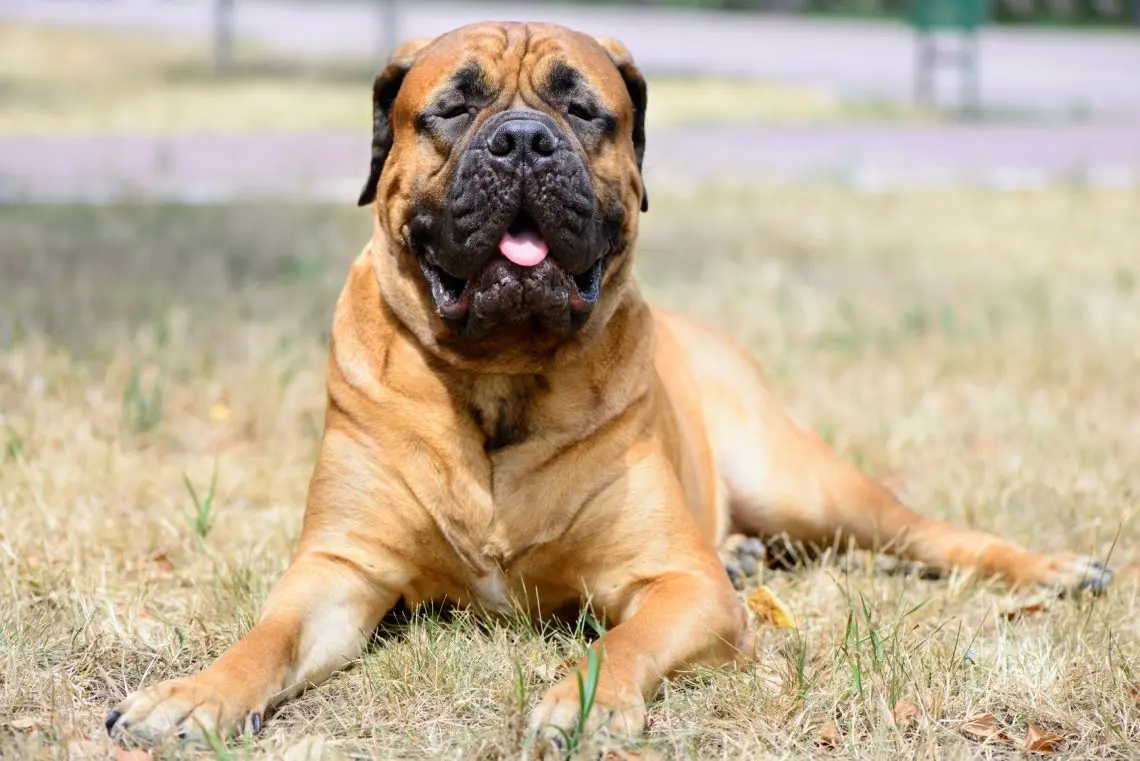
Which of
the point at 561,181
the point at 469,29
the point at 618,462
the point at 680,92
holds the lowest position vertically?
the point at 680,92

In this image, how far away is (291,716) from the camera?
10.3ft

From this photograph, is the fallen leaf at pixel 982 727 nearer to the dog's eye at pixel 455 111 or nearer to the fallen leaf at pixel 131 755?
the fallen leaf at pixel 131 755

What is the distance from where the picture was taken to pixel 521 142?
331cm

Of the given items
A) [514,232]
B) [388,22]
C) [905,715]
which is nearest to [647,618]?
[905,715]

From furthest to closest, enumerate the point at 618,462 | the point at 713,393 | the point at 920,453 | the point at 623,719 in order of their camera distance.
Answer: the point at 920,453, the point at 713,393, the point at 618,462, the point at 623,719

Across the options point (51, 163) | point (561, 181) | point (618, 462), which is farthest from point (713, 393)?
point (51, 163)

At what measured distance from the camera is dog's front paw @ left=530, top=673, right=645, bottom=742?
284 cm

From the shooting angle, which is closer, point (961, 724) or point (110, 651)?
point (961, 724)

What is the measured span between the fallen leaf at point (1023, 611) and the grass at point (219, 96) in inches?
400

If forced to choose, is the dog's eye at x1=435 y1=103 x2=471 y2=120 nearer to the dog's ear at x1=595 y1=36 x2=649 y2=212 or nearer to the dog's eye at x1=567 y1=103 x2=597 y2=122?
the dog's eye at x1=567 y1=103 x2=597 y2=122

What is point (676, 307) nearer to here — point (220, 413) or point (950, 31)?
point (220, 413)

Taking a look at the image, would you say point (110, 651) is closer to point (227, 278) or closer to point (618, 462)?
point (618, 462)

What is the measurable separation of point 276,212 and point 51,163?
2.69 meters

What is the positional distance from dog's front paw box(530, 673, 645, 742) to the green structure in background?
1229cm
